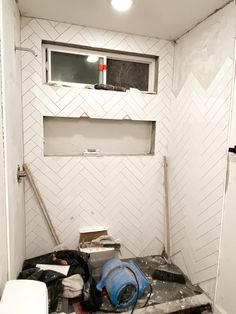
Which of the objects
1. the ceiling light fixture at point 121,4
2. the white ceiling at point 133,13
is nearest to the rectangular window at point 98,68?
the white ceiling at point 133,13

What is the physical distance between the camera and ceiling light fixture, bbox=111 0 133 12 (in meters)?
1.50

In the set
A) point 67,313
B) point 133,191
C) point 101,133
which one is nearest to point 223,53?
point 101,133

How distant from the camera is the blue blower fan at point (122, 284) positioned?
5.30 feet

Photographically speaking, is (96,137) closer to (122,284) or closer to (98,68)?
(98,68)

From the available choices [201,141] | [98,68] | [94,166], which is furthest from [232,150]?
[98,68]

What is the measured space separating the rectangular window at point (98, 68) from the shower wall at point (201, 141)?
299mm

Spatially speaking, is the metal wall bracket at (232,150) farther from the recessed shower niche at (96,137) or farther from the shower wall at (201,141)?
the recessed shower niche at (96,137)

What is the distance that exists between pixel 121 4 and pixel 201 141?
116cm

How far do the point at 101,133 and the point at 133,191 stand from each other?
657mm

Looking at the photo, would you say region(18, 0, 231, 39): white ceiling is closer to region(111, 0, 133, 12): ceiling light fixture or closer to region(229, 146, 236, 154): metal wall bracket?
region(111, 0, 133, 12): ceiling light fixture

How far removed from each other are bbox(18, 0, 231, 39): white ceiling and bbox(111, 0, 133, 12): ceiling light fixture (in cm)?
7

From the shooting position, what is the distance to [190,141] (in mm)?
1953

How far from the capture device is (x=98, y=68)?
2.11 m

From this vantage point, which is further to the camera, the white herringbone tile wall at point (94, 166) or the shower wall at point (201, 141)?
the white herringbone tile wall at point (94, 166)
